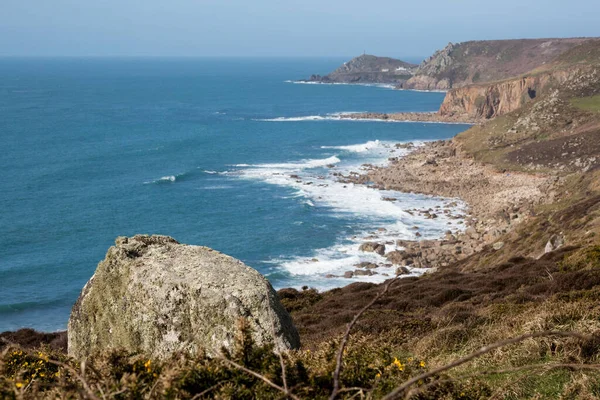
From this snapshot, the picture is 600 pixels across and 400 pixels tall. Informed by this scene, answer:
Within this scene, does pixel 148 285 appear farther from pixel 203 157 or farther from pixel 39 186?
pixel 203 157

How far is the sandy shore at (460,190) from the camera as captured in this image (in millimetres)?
50531

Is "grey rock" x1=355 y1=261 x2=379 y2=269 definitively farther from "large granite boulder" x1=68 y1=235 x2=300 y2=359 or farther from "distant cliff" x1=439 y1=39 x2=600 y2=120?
"distant cliff" x1=439 y1=39 x2=600 y2=120

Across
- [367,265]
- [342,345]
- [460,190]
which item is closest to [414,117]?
[460,190]

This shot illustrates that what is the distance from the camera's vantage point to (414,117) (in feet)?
466

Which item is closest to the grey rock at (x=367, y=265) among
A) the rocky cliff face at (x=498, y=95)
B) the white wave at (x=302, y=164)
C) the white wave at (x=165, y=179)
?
the white wave at (x=165, y=179)

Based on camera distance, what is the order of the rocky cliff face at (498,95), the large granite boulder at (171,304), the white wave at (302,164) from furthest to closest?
the rocky cliff face at (498,95) → the white wave at (302,164) → the large granite boulder at (171,304)

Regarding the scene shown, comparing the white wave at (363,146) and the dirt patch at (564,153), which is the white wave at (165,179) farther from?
the dirt patch at (564,153)

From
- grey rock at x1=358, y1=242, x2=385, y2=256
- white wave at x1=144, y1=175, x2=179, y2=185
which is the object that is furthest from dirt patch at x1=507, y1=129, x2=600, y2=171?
white wave at x1=144, y1=175, x2=179, y2=185

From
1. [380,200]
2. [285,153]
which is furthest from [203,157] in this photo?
[380,200]

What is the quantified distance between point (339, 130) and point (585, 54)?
50965mm

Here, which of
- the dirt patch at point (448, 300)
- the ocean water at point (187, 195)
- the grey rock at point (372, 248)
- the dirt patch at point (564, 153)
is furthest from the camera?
the dirt patch at point (564, 153)

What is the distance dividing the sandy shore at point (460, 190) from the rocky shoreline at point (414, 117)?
36635 millimetres

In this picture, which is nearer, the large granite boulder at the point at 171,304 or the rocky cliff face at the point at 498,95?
the large granite boulder at the point at 171,304

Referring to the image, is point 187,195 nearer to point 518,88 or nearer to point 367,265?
point 367,265
